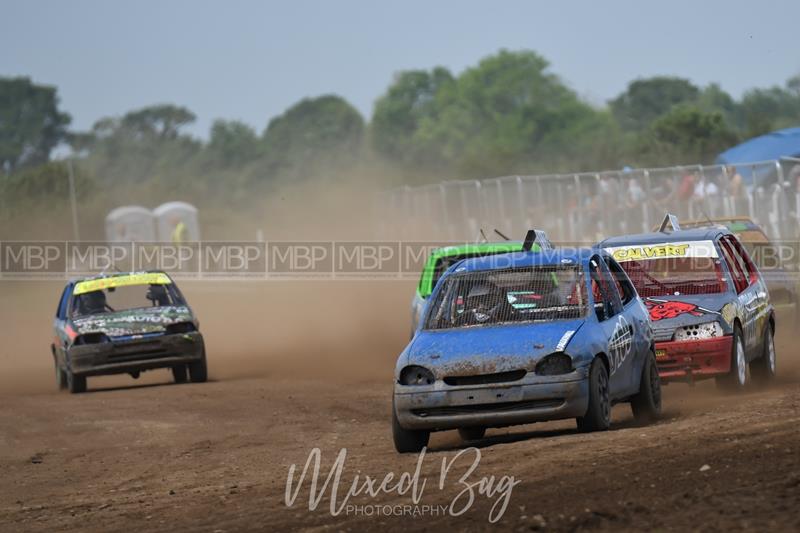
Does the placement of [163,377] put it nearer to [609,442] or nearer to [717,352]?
[717,352]

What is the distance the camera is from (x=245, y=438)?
42.4 ft

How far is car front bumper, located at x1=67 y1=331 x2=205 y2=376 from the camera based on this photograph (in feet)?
61.0

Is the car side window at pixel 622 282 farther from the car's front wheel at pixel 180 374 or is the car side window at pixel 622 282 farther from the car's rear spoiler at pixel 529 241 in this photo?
the car's front wheel at pixel 180 374

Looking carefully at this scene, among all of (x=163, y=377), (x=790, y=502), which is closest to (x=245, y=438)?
(x=790, y=502)

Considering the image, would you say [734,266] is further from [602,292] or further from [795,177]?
[795,177]

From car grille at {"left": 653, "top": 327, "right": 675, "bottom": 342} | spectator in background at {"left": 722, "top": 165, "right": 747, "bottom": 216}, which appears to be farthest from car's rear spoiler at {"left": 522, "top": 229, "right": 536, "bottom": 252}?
spectator in background at {"left": 722, "top": 165, "right": 747, "bottom": 216}

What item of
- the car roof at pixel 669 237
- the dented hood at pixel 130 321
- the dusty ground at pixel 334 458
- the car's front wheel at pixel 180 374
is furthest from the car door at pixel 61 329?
the car roof at pixel 669 237

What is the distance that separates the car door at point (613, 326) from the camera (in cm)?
1082

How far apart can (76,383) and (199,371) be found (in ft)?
5.20

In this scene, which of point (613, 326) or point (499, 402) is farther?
point (613, 326)

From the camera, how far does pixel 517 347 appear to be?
10344 mm

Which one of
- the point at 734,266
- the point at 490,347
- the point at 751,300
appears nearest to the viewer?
the point at 490,347

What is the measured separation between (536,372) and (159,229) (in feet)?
172

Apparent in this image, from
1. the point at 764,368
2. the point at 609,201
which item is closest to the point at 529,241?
the point at 764,368
